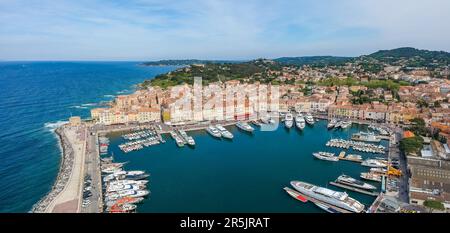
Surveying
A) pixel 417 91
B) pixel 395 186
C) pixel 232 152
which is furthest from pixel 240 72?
pixel 395 186

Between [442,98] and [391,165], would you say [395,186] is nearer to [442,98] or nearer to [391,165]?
[391,165]

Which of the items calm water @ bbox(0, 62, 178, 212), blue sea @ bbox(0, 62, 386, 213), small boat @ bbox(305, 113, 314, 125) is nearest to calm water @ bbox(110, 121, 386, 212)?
blue sea @ bbox(0, 62, 386, 213)

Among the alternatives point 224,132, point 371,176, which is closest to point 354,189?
point 371,176

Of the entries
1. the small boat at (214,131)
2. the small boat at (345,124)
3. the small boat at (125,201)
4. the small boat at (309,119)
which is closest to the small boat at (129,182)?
the small boat at (125,201)

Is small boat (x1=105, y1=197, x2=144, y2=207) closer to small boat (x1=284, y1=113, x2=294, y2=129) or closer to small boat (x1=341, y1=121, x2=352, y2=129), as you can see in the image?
small boat (x1=284, y1=113, x2=294, y2=129)

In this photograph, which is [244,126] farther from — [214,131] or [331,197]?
[331,197]

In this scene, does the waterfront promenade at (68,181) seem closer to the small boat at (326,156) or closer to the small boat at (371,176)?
the small boat at (326,156)
